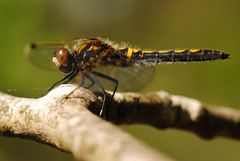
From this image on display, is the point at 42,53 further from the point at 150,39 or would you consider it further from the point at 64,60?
the point at 150,39

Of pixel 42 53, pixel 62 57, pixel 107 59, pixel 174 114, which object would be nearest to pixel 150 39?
pixel 42 53

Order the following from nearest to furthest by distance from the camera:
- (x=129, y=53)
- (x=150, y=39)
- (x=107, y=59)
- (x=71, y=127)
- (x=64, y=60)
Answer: (x=71, y=127)
(x=64, y=60)
(x=107, y=59)
(x=129, y=53)
(x=150, y=39)

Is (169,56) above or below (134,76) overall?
above

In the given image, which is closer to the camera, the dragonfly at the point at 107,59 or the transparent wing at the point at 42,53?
the dragonfly at the point at 107,59

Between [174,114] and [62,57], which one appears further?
[62,57]

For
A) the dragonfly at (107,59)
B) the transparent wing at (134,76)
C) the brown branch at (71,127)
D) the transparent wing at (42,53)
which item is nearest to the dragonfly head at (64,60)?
the dragonfly at (107,59)

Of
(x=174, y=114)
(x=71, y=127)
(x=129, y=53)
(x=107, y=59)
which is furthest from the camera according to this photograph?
(x=129, y=53)

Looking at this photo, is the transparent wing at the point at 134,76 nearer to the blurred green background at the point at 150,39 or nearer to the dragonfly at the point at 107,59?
the dragonfly at the point at 107,59

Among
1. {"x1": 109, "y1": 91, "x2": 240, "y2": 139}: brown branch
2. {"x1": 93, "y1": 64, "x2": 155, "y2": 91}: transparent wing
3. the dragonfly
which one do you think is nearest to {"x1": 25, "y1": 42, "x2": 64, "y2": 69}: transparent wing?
the dragonfly
